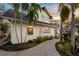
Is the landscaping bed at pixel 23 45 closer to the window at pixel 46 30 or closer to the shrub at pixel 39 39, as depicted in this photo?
the shrub at pixel 39 39

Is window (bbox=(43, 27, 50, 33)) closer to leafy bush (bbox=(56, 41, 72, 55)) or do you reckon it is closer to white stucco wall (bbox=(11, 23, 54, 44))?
white stucco wall (bbox=(11, 23, 54, 44))

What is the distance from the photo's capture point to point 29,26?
4.11 meters

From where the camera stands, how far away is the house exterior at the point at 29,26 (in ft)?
13.3

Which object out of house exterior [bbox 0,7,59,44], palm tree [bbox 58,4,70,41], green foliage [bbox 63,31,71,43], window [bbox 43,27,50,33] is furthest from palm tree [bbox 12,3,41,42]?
green foliage [bbox 63,31,71,43]

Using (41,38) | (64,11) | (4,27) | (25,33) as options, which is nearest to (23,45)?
(25,33)

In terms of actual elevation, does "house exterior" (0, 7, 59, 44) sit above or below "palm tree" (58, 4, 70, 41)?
below

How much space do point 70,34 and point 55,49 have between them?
35 cm

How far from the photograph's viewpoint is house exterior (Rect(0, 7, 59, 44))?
13.3 ft

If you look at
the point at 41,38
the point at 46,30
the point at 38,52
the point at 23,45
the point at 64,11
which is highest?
the point at 64,11

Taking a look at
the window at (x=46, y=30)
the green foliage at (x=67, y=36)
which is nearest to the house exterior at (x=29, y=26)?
the window at (x=46, y=30)

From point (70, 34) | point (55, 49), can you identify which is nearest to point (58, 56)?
point (55, 49)

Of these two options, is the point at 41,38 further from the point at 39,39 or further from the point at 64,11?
the point at 64,11

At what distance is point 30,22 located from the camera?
13.5 feet

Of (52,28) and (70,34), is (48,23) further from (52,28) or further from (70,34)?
(70,34)
